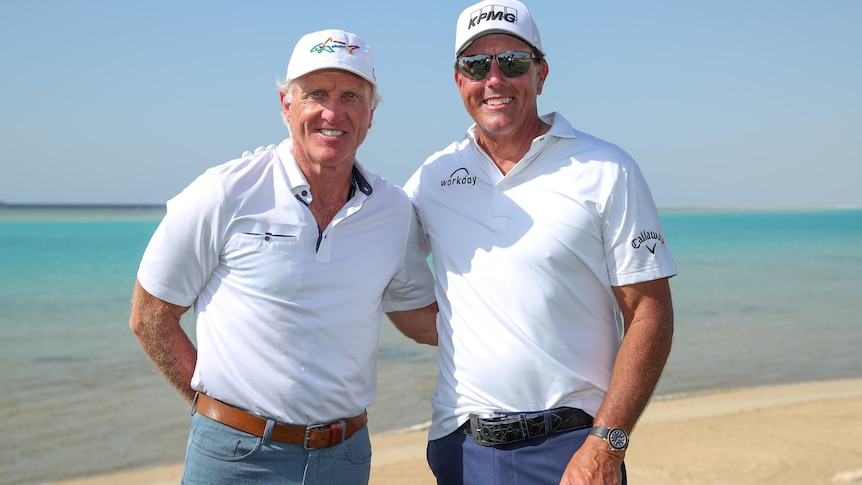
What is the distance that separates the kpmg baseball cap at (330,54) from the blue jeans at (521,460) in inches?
62.7

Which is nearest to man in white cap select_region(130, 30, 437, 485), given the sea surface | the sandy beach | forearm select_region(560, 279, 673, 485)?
forearm select_region(560, 279, 673, 485)

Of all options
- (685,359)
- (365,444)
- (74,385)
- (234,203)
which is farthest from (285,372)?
(685,359)

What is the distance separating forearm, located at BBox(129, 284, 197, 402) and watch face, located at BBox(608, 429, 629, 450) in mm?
1723

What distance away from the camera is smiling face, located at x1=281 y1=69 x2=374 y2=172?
11.4 feet

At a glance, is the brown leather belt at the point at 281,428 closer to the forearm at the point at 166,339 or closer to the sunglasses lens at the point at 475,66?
the forearm at the point at 166,339

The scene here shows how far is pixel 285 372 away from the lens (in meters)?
3.29

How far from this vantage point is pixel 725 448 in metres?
8.46

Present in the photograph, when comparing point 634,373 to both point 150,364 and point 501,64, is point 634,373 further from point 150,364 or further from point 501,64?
point 150,364

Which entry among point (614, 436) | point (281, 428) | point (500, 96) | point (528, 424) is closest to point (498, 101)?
point (500, 96)

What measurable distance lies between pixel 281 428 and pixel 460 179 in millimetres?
1282

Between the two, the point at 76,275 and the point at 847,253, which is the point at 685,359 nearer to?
the point at 76,275

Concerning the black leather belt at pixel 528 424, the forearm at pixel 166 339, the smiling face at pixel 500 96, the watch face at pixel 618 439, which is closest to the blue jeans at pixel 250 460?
the forearm at pixel 166 339

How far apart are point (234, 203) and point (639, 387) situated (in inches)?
69.2

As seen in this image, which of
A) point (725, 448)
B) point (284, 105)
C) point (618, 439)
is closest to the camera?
point (618, 439)
